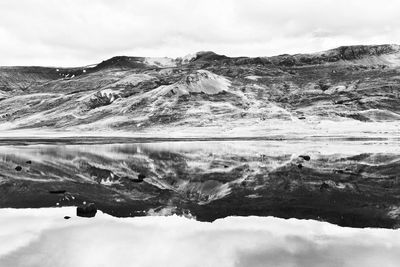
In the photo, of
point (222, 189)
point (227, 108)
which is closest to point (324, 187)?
point (222, 189)


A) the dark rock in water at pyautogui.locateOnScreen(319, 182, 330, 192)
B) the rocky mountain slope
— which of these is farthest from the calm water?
the rocky mountain slope

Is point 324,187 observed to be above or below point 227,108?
above

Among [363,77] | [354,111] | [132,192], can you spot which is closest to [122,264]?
[132,192]

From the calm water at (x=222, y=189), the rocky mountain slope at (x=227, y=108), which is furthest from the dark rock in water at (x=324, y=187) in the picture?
the rocky mountain slope at (x=227, y=108)

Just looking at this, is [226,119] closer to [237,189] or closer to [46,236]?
[237,189]

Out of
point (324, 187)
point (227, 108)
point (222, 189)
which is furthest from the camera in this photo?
point (227, 108)

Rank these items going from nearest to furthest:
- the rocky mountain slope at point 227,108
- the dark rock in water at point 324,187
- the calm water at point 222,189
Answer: the calm water at point 222,189 → the dark rock in water at point 324,187 → the rocky mountain slope at point 227,108

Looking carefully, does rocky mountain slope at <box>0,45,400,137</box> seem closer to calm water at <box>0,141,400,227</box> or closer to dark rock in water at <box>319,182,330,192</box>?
calm water at <box>0,141,400,227</box>

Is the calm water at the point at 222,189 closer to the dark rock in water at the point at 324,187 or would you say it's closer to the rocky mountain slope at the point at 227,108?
the dark rock in water at the point at 324,187

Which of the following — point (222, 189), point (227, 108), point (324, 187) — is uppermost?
point (222, 189)

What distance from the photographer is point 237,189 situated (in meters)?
25.1

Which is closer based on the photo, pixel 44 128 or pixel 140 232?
pixel 140 232

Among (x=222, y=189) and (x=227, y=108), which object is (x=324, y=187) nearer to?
(x=222, y=189)

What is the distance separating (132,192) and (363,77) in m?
181
